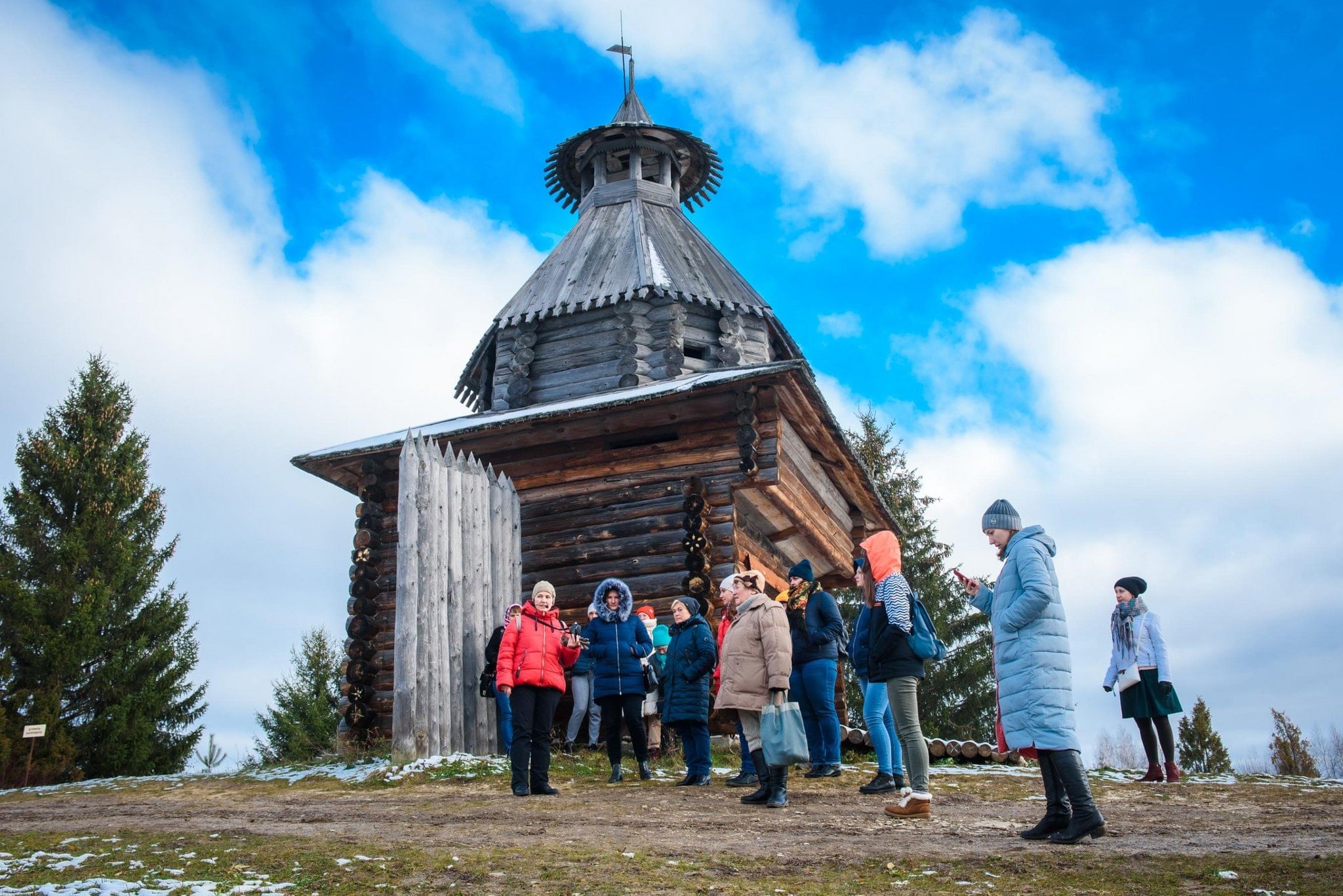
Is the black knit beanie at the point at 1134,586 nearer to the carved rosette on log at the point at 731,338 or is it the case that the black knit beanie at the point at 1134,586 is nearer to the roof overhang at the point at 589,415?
the roof overhang at the point at 589,415

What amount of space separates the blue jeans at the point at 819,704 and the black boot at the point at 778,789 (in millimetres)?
1456

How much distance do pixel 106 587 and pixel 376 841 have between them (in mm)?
16208

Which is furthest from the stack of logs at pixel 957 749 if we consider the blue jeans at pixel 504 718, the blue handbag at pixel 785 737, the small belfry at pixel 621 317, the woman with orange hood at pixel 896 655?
the small belfry at pixel 621 317

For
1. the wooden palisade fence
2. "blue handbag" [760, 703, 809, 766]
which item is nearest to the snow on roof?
the wooden palisade fence

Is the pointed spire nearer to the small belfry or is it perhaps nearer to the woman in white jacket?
the small belfry

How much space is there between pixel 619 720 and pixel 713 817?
2505mm

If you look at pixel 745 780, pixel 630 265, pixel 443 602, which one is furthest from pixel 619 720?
pixel 630 265

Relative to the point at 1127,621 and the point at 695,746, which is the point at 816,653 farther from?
the point at 1127,621

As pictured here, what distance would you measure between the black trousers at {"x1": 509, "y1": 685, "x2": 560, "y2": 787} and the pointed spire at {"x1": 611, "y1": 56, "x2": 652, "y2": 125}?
16.2 m

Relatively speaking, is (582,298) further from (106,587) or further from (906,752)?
(906,752)

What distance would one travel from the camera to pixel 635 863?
5.39 meters

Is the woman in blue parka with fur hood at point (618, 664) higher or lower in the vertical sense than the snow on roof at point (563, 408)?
lower

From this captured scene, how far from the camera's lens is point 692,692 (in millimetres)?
8984

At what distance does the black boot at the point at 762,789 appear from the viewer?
7.72 metres
